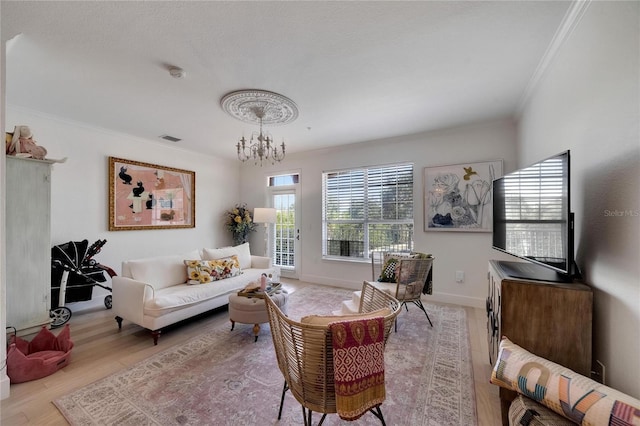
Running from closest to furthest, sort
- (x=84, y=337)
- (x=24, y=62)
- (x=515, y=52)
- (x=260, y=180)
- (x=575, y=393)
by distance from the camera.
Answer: (x=575, y=393) → (x=515, y=52) → (x=24, y=62) → (x=84, y=337) → (x=260, y=180)

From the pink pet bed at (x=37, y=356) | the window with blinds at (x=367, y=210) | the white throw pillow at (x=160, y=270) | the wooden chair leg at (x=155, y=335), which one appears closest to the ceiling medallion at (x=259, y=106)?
the window with blinds at (x=367, y=210)

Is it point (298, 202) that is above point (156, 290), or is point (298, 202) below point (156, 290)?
above

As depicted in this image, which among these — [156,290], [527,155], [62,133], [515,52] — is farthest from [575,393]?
[62,133]

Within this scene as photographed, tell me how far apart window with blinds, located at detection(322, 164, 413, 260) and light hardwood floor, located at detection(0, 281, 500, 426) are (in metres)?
1.61

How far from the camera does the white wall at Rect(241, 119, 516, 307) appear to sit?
3.58 metres

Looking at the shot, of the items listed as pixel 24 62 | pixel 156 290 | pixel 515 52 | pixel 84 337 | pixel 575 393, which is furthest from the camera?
pixel 156 290

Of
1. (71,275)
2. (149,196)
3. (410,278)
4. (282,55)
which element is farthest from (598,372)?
(149,196)

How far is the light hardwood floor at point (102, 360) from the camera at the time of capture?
1694 mm

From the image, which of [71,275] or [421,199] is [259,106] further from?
[71,275]

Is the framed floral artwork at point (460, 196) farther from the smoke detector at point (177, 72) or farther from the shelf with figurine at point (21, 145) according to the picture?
the shelf with figurine at point (21, 145)

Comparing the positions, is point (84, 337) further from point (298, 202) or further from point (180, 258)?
point (298, 202)

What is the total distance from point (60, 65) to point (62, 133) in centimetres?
179

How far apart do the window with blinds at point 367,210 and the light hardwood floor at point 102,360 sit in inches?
63.4

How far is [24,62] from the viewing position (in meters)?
2.17
